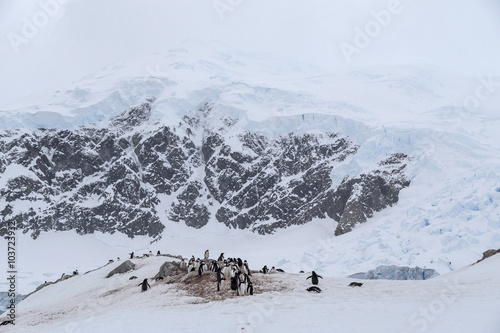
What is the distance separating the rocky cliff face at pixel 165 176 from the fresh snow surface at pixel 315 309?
88.4 meters

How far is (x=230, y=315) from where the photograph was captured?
1767cm

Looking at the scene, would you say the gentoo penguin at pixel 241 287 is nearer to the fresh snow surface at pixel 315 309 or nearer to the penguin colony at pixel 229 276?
the penguin colony at pixel 229 276

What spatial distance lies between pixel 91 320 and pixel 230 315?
22.3ft

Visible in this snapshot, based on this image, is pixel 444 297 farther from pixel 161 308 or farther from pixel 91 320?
pixel 91 320

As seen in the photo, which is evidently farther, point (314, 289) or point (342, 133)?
point (342, 133)

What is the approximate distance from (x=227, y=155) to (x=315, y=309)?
4702 inches

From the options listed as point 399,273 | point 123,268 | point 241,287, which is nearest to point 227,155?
point 399,273

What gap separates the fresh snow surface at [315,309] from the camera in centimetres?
1569

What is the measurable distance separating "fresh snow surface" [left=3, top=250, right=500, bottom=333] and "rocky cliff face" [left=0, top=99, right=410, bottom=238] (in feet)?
290

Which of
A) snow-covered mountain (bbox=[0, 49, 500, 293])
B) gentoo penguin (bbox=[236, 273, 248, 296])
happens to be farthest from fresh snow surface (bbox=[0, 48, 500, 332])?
gentoo penguin (bbox=[236, 273, 248, 296])

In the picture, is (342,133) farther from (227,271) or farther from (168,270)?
(227,271)

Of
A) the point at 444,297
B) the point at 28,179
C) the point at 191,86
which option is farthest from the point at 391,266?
the point at 28,179

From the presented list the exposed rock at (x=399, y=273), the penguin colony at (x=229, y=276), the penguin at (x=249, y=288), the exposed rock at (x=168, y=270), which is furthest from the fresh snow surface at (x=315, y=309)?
the exposed rock at (x=399, y=273)

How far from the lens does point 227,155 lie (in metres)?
137
